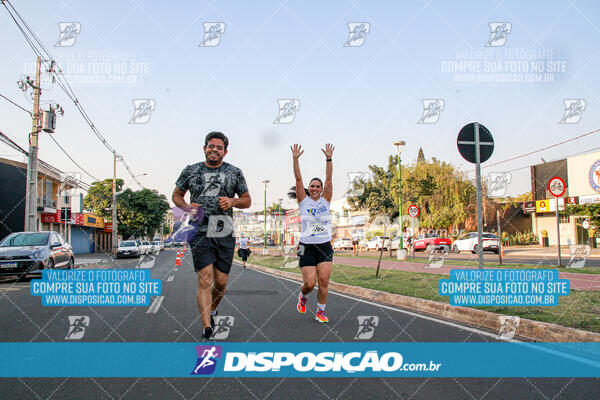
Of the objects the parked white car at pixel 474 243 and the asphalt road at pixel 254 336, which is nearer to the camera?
the asphalt road at pixel 254 336

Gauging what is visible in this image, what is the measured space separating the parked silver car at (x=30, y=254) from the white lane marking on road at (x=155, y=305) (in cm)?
636

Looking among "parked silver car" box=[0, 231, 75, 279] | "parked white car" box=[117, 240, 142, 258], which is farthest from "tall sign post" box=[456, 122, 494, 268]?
"parked white car" box=[117, 240, 142, 258]

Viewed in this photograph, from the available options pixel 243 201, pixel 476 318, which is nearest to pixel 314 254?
pixel 243 201

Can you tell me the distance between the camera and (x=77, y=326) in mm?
5488

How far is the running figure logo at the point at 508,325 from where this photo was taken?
552 cm

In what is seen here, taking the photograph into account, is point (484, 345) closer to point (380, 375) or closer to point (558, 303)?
point (380, 375)

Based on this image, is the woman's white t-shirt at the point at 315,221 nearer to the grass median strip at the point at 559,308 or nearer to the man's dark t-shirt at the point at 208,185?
the man's dark t-shirt at the point at 208,185

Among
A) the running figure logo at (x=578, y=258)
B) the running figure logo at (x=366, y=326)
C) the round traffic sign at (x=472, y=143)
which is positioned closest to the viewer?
the running figure logo at (x=366, y=326)

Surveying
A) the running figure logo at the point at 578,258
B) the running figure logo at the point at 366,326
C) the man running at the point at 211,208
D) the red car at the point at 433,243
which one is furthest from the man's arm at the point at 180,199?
the red car at the point at 433,243

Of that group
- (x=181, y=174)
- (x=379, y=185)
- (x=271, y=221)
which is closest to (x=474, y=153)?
(x=181, y=174)

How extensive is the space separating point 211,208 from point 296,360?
5.35ft

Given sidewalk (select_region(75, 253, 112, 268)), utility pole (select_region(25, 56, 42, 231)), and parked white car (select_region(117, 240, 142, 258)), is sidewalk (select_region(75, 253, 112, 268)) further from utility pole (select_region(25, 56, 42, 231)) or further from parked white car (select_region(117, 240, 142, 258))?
utility pole (select_region(25, 56, 42, 231))

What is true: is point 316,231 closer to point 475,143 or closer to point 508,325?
point 508,325

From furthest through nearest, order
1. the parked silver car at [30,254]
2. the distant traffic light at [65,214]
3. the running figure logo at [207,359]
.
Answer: the distant traffic light at [65,214], the parked silver car at [30,254], the running figure logo at [207,359]
